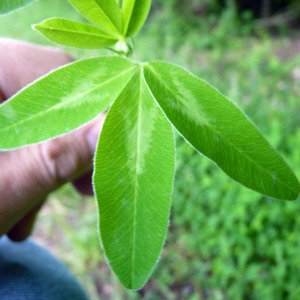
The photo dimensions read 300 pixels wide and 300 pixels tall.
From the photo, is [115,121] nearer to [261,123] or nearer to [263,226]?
[263,226]

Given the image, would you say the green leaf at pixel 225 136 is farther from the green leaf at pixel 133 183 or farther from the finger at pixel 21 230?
the finger at pixel 21 230

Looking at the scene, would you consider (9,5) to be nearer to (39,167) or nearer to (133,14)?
(133,14)

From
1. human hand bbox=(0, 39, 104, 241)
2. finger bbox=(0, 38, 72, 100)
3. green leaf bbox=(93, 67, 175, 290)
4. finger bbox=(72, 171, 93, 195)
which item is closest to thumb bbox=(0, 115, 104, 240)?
human hand bbox=(0, 39, 104, 241)

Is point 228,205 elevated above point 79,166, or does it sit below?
below

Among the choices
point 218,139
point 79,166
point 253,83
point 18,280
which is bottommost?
point 253,83

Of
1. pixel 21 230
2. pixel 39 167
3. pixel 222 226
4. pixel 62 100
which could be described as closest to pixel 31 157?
pixel 39 167

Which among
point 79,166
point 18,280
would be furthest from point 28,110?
point 18,280

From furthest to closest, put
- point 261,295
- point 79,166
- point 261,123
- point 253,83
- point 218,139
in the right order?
point 253,83 < point 261,123 < point 261,295 < point 79,166 < point 218,139

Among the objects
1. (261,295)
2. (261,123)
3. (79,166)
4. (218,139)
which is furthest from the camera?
(261,123)
